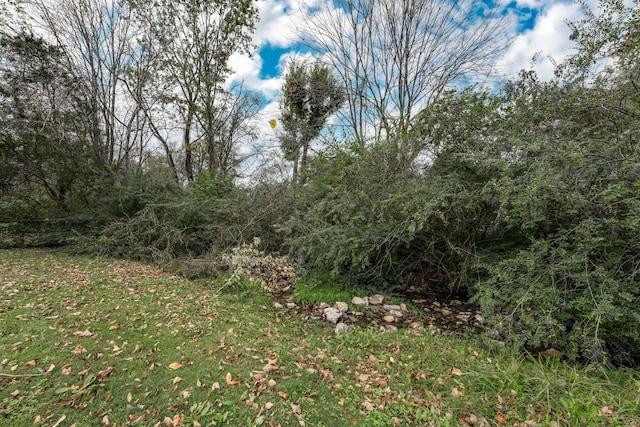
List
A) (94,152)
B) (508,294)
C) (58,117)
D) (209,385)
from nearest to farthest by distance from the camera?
1. (209,385)
2. (508,294)
3. (58,117)
4. (94,152)

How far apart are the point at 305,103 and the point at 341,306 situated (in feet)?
29.5

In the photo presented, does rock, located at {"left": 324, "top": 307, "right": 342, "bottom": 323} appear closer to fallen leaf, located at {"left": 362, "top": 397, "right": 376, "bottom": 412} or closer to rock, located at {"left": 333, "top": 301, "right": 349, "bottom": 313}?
rock, located at {"left": 333, "top": 301, "right": 349, "bottom": 313}

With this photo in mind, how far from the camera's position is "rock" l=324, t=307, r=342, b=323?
3714mm

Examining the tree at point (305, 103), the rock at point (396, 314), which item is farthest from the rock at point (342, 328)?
the tree at point (305, 103)

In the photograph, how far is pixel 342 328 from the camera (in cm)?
343

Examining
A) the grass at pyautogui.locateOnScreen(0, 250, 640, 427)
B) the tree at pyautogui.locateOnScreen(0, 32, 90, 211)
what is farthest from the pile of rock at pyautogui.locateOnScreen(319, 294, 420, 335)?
the tree at pyautogui.locateOnScreen(0, 32, 90, 211)

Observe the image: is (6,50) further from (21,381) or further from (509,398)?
(509,398)

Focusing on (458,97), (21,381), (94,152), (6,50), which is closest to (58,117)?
(94,152)

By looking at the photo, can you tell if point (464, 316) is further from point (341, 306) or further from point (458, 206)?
point (341, 306)

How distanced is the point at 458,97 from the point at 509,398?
4046 mm

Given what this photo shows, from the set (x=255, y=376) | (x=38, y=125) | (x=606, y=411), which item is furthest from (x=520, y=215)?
(x=38, y=125)

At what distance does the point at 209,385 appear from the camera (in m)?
2.15

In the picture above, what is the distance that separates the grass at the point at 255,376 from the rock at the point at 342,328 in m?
0.12

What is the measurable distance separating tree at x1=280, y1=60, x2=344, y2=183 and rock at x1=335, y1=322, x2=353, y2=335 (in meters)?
5.77
